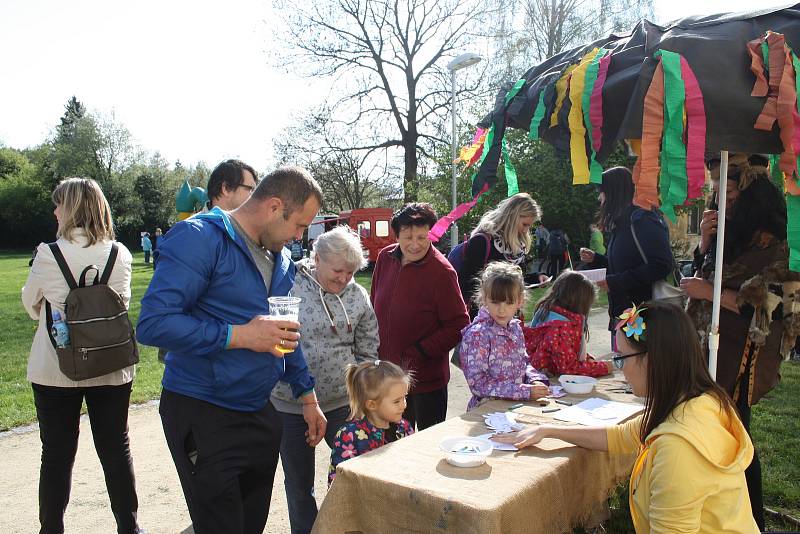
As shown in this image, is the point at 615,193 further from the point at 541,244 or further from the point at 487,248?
the point at 541,244

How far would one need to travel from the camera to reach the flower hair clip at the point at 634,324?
6.48ft

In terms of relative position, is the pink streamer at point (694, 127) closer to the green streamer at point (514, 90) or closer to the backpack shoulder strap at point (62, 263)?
the green streamer at point (514, 90)

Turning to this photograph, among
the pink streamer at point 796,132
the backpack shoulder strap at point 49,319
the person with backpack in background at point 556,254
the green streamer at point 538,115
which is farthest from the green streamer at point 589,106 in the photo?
the person with backpack in background at point 556,254

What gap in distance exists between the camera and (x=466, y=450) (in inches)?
88.1

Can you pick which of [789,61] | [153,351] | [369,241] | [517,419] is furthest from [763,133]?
[369,241]

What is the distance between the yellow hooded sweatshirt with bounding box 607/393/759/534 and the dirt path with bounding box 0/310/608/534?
225 centimetres

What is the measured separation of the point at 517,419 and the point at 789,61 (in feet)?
6.05

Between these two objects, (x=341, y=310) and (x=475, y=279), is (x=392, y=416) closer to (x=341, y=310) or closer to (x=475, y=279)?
(x=341, y=310)

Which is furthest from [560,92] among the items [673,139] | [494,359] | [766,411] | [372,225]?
[372,225]

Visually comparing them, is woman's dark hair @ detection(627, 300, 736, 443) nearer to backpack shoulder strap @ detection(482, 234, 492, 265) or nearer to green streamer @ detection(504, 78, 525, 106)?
green streamer @ detection(504, 78, 525, 106)

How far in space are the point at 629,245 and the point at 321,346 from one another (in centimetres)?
227

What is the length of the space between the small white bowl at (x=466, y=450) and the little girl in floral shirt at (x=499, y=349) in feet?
2.32

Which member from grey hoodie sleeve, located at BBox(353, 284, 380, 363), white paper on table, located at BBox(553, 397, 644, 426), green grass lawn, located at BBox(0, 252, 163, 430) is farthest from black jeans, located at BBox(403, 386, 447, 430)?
green grass lawn, located at BBox(0, 252, 163, 430)

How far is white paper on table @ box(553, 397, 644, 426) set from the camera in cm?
272
